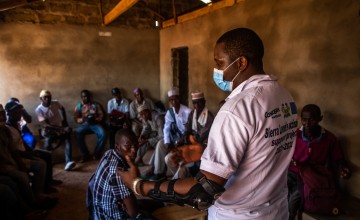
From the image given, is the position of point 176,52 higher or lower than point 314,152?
higher

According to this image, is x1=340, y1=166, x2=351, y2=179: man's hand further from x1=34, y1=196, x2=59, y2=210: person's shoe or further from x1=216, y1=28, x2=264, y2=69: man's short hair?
x1=34, y1=196, x2=59, y2=210: person's shoe

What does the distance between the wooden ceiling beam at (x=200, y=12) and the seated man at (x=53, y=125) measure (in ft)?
10.6

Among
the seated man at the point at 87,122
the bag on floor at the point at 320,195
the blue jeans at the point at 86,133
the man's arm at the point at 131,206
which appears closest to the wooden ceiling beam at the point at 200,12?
the seated man at the point at 87,122

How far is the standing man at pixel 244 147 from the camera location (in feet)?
3.51

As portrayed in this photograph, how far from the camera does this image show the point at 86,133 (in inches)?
235

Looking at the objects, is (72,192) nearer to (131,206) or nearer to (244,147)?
(131,206)

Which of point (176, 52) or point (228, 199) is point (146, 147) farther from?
point (228, 199)

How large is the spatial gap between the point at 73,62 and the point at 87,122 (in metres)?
1.59

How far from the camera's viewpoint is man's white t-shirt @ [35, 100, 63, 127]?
5566 mm

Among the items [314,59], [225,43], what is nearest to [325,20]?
[314,59]

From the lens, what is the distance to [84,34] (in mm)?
6719

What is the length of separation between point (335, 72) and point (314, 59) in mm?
326

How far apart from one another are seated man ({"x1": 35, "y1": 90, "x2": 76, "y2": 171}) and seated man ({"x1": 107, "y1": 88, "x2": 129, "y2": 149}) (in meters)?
0.87

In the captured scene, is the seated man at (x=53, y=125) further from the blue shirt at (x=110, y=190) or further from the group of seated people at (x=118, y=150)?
the blue shirt at (x=110, y=190)
